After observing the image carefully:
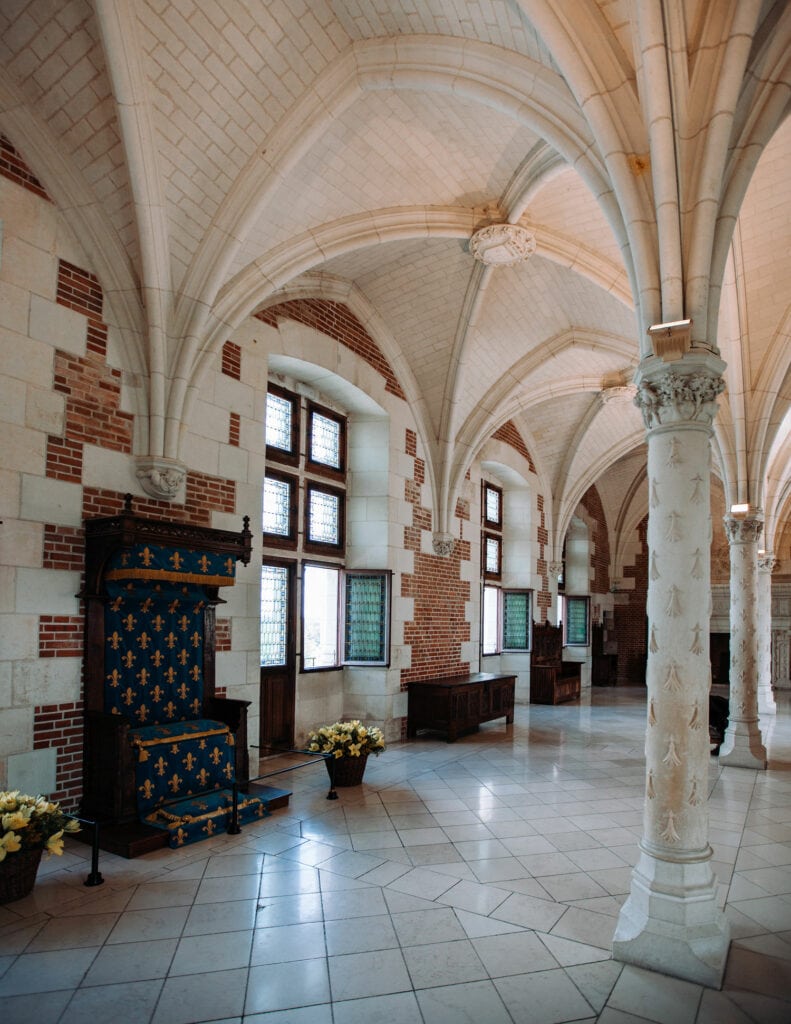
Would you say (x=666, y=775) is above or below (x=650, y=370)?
below

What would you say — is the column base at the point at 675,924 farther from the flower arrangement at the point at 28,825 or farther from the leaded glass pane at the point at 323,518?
the leaded glass pane at the point at 323,518

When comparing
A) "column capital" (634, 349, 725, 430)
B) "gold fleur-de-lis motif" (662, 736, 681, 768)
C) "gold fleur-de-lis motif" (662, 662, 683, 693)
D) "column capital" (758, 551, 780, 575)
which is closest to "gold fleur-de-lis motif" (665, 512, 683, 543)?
"column capital" (634, 349, 725, 430)

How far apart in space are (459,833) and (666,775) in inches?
84.8

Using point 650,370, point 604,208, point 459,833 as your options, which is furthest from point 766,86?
point 459,833

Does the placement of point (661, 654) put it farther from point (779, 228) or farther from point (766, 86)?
point (779, 228)

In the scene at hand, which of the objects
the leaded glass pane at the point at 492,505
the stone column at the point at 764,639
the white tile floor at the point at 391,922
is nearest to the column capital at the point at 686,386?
the white tile floor at the point at 391,922

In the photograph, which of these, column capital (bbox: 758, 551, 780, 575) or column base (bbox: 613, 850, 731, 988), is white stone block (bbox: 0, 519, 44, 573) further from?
column capital (bbox: 758, 551, 780, 575)

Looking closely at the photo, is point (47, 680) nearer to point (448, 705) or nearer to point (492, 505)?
point (448, 705)

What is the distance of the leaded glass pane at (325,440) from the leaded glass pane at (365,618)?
5.02 feet

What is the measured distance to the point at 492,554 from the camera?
44.9 ft

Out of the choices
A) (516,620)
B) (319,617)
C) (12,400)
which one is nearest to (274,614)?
(319,617)

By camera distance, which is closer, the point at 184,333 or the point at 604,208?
the point at 604,208

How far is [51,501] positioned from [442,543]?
6.26 m

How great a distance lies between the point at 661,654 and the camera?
3.72 m
